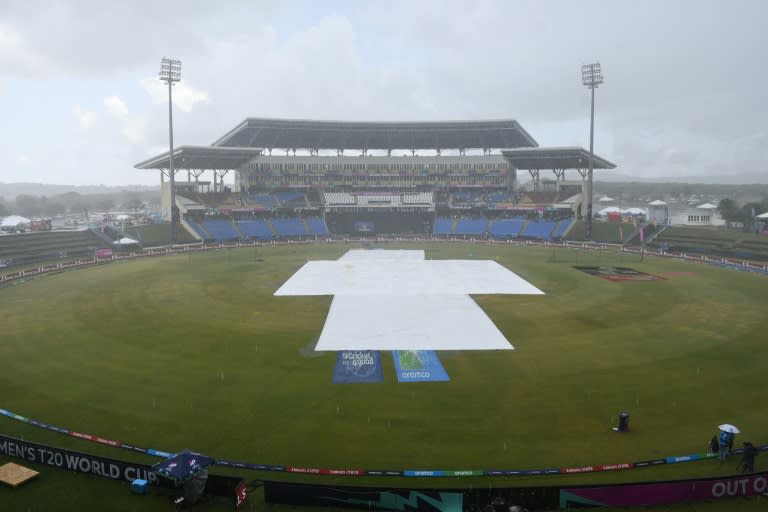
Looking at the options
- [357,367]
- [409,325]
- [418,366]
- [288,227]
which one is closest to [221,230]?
[288,227]

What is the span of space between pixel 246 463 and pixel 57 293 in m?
38.8

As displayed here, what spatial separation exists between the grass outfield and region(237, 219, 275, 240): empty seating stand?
56542 millimetres

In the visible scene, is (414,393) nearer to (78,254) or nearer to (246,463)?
(246,463)

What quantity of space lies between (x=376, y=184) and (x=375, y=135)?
11947mm

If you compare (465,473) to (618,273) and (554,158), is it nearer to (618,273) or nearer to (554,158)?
(618,273)

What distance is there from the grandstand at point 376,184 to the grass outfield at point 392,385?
199 ft

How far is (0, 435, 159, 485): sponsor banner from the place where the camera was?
1541 cm

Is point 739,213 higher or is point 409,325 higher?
point 739,213

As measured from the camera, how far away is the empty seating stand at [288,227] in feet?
338

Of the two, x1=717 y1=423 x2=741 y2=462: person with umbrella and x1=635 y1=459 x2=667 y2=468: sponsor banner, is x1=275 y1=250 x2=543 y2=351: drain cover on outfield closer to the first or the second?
x1=635 y1=459 x2=667 y2=468: sponsor banner

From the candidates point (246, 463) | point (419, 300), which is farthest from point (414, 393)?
point (419, 300)

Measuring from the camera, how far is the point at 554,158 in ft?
338

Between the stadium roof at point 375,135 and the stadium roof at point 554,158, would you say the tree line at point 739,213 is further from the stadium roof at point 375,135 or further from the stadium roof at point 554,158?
the stadium roof at point 375,135

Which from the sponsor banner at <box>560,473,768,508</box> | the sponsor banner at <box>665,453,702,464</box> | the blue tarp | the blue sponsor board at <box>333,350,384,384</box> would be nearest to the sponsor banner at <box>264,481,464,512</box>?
the blue tarp
